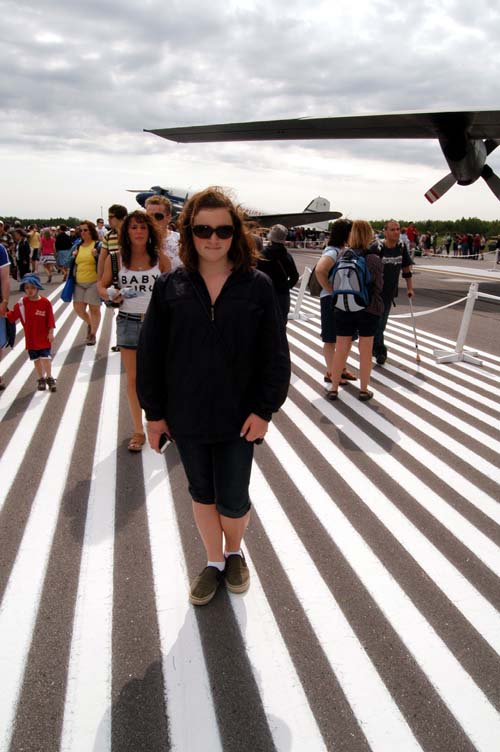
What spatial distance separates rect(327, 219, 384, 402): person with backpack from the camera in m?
5.23

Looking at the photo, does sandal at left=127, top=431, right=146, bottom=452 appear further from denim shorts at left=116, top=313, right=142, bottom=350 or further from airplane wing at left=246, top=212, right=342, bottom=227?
airplane wing at left=246, top=212, right=342, bottom=227

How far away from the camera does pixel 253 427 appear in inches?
90.6

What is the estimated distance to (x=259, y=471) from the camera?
3982 mm

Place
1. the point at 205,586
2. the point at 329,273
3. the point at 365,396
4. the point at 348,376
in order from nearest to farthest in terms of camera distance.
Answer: the point at 205,586
the point at 329,273
the point at 365,396
the point at 348,376

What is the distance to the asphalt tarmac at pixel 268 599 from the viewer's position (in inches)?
76.8

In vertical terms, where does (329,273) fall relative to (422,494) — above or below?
above

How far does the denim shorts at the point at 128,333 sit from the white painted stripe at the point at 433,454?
2.59 meters

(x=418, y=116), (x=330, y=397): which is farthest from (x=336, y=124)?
(x=330, y=397)

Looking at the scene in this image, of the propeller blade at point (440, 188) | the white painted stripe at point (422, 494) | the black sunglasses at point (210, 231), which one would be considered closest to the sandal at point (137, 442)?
the white painted stripe at point (422, 494)

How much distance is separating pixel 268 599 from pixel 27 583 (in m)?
1.34

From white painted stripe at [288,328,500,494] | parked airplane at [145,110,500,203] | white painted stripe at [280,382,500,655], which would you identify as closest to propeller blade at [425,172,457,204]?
parked airplane at [145,110,500,203]

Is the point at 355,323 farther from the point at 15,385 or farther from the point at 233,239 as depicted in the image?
the point at 15,385

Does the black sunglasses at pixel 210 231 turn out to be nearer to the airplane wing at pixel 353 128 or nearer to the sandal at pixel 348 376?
the sandal at pixel 348 376

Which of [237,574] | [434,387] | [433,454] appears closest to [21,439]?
[237,574]
